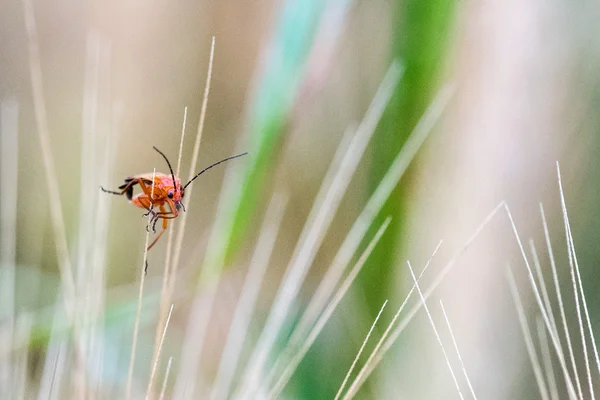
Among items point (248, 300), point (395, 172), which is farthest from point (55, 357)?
point (395, 172)

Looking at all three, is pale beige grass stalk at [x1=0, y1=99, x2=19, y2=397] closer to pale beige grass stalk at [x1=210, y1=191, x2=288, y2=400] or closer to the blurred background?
the blurred background

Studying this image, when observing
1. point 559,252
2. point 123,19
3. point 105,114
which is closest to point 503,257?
point 559,252

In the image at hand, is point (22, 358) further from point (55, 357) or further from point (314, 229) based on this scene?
point (314, 229)

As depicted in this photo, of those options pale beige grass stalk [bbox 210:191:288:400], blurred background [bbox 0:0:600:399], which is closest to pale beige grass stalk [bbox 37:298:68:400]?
blurred background [bbox 0:0:600:399]

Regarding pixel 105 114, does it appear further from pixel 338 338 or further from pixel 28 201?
pixel 338 338

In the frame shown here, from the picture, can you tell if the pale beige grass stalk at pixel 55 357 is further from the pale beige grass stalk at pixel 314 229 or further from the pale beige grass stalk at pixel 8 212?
the pale beige grass stalk at pixel 314 229

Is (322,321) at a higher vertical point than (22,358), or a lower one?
lower

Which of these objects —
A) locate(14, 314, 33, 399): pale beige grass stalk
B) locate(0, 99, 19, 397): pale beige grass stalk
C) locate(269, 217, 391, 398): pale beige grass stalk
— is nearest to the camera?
locate(269, 217, 391, 398): pale beige grass stalk

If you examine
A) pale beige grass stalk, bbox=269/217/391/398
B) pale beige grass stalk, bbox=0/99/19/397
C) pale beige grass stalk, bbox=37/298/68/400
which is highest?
pale beige grass stalk, bbox=0/99/19/397

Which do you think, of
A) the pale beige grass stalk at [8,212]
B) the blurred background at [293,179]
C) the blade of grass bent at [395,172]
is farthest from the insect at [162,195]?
the pale beige grass stalk at [8,212]

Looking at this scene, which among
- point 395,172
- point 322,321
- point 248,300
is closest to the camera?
point 322,321
